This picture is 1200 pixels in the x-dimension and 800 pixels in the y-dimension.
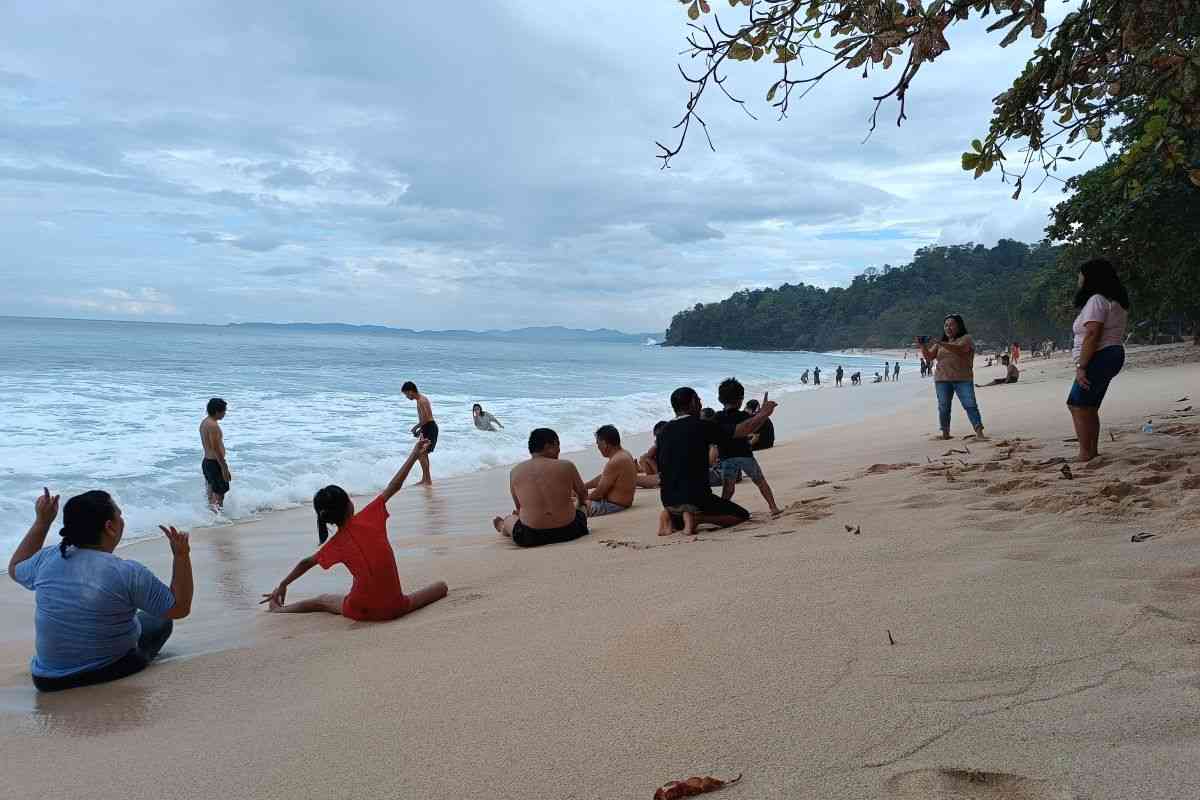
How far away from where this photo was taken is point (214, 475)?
9695mm

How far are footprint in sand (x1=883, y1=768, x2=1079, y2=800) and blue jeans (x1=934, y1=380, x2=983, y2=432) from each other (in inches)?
313

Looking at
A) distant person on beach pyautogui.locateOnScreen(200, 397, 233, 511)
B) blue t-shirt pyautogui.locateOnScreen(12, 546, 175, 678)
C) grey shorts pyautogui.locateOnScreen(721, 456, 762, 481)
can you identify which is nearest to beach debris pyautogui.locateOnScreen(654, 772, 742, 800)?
blue t-shirt pyautogui.locateOnScreen(12, 546, 175, 678)

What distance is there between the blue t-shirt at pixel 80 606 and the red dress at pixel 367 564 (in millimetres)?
953

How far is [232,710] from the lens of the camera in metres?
3.17

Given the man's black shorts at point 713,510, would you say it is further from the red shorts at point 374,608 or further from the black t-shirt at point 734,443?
the red shorts at point 374,608

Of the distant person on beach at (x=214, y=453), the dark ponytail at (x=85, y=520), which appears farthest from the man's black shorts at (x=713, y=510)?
the distant person on beach at (x=214, y=453)

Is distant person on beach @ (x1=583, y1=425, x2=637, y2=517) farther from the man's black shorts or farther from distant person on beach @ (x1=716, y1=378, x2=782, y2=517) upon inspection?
the man's black shorts

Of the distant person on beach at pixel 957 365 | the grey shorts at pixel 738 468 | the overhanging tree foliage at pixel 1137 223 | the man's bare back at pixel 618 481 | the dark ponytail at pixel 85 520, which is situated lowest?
the man's bare back at pixel 618 481

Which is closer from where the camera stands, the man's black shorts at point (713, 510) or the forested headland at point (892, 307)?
the man's black shorts at point (713, 510)

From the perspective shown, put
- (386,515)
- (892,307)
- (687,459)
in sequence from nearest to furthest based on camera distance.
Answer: (386,515) < (687,459) < (892,307)

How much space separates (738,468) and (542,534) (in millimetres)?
1760

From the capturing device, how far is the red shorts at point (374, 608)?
4.44 metres

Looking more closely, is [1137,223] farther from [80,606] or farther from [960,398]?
[80,606]

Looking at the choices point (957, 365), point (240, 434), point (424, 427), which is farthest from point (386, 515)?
point (240, 434)
